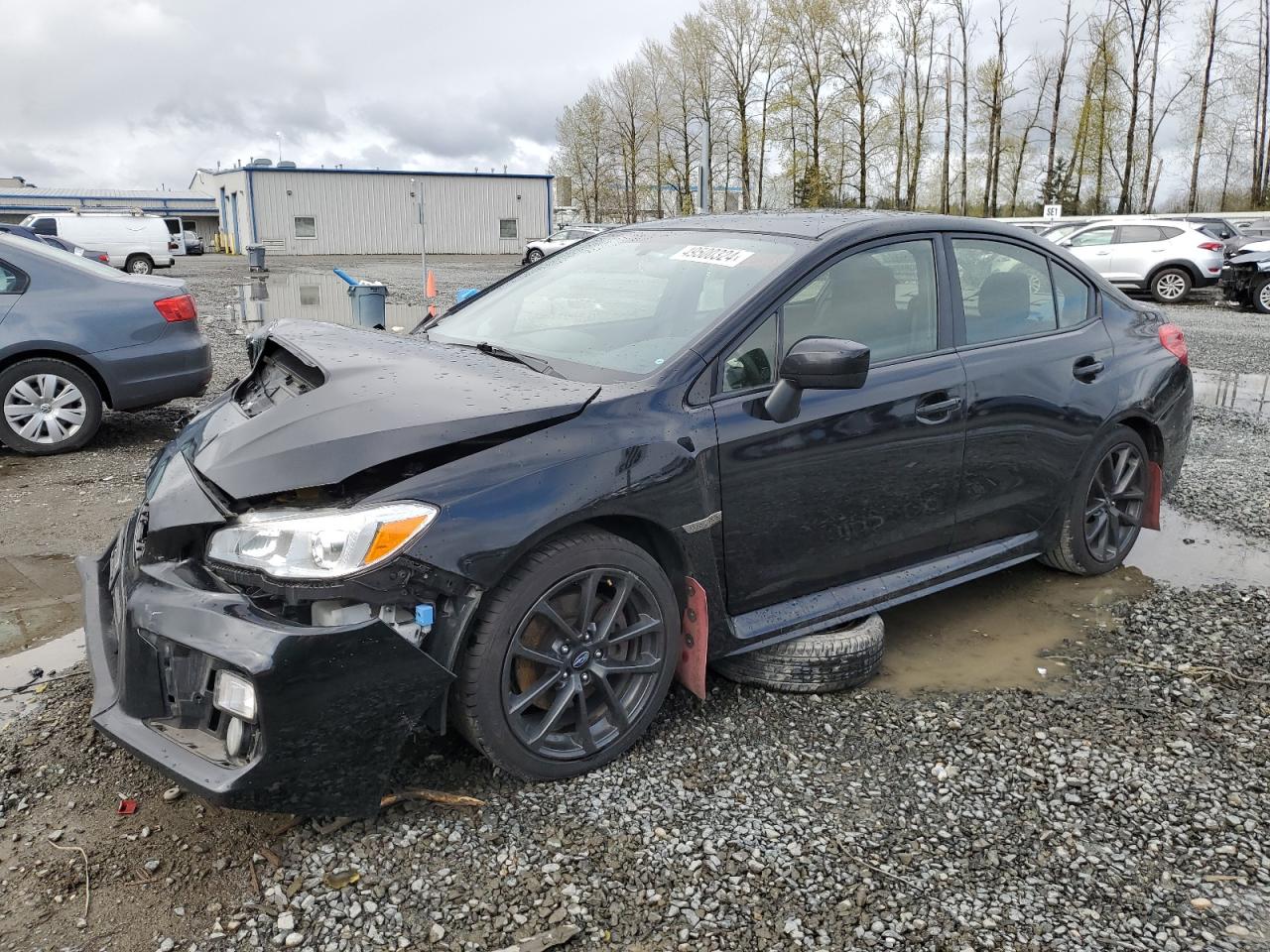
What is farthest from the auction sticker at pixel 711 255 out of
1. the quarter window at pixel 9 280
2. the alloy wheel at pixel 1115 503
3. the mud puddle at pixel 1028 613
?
the quarter window at pixel 9 280

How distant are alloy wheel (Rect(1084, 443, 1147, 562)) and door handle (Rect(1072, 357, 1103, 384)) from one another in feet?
1.30

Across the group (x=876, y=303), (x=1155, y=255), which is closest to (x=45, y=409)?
(x=876, y=303)

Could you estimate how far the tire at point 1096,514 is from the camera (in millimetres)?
4363

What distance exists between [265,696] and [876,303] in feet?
8.07

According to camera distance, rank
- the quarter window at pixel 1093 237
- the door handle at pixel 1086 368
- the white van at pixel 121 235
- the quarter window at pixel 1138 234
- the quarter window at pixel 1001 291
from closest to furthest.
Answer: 1. the quarter window at pixel 1001 291
2. the door handle at pixel 1086 368
3. the quarter window at pixel 1138 234
4. the quarter window at pixel 1093 237
5. the white van at pixel 121 235

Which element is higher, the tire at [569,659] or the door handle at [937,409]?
the door handle at [937,409]

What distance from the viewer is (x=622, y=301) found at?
371 cm

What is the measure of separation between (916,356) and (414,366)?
5.95ft

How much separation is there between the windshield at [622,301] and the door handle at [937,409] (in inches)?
28.9

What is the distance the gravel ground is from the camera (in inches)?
92.2

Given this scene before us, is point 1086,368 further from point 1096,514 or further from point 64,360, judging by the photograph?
point 64,360

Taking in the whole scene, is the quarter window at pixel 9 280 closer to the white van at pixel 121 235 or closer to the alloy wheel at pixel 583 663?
the alloy wheel at pixel 583 663

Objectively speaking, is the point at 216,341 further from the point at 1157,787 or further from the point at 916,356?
the point at 1157,787

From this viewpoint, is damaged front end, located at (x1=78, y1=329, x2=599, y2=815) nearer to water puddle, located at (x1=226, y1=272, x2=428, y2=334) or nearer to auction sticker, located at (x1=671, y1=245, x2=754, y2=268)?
auction sticker, located at (x1=671, y1=245, x2=754, y2=268)
